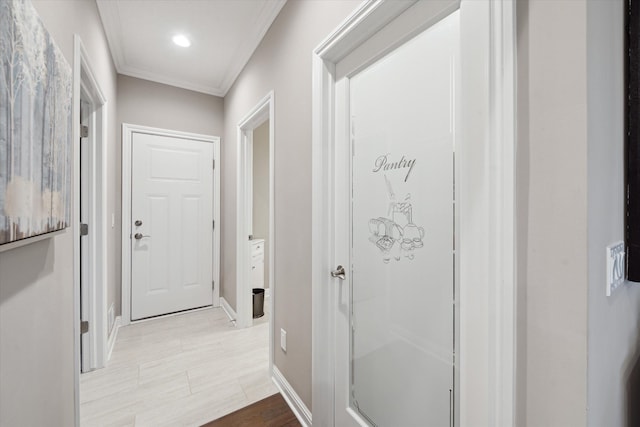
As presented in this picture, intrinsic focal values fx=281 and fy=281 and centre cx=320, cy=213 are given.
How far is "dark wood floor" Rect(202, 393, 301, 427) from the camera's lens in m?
1.62

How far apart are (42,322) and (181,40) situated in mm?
2447

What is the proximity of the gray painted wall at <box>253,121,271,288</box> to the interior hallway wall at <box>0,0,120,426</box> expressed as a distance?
2445 mm

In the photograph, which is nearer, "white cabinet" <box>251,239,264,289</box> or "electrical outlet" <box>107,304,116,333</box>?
"electrical outlet" <box>107,304,116,333</box>

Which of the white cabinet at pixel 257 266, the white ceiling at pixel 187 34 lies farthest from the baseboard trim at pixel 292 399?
the white ceiling at pixel 187 34

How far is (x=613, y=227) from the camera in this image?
72 cm

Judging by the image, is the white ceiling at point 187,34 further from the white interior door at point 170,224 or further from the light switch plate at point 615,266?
the light switch plate at point 615,266

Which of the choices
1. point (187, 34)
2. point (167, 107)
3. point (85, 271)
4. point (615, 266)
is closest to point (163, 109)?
point (167, 107)

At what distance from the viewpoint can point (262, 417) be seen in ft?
5.50

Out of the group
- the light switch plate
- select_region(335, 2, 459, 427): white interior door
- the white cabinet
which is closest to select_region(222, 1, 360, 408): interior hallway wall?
Result: select_region(335, 2, 459, 427): white interior door

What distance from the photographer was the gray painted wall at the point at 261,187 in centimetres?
407

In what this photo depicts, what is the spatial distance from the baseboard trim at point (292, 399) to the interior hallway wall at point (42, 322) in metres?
1.11

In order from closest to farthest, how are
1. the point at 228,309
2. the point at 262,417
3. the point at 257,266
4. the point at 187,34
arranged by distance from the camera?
the point at 262,417
the point at 187,34
the point at 228,309
the point at 257,266

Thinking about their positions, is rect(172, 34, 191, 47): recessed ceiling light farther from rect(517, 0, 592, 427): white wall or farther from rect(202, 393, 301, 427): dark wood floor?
rect(202, 393, 301, 427): dark wood floor

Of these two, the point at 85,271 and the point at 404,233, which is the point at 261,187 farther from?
the point at 404,233
